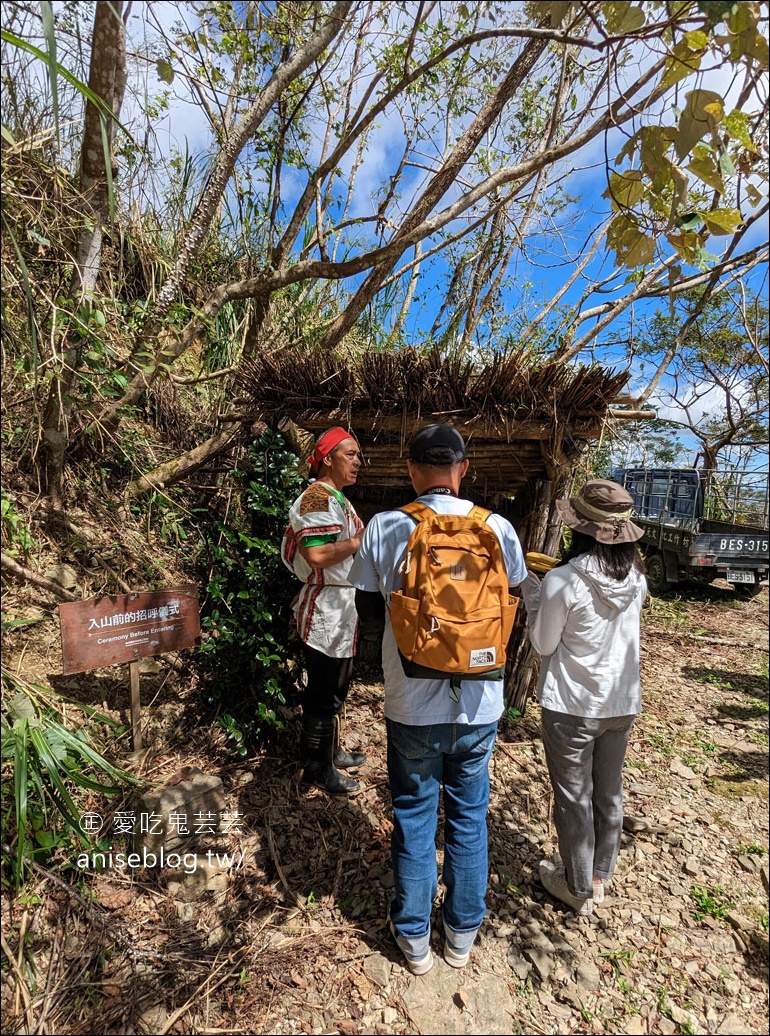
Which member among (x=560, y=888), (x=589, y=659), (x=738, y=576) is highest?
(x=589, y=659)

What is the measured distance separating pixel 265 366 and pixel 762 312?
1442 cm

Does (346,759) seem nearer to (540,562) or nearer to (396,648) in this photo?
(396,648)

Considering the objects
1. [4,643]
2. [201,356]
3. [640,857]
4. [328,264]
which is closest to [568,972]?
[640,857]

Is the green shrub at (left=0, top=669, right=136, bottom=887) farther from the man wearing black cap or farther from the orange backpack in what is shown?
the orange backpack

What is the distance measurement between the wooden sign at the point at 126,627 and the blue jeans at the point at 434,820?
Answer: 4.90 feet

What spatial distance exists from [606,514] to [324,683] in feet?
6.12

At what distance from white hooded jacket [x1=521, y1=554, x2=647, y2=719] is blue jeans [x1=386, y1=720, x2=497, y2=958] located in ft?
1.50

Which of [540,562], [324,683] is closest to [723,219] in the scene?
[540,562]

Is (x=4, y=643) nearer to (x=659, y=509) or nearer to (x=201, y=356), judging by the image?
(x=201, y=356)

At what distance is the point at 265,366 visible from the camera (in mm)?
3664

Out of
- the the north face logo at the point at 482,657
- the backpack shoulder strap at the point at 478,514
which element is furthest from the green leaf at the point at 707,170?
the the north face logo at the point at 482,657

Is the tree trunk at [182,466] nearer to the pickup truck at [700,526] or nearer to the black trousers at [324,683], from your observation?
the black trousers at [324,683]

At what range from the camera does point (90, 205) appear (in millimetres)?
2967

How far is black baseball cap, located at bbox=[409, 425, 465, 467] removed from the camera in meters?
2.16
